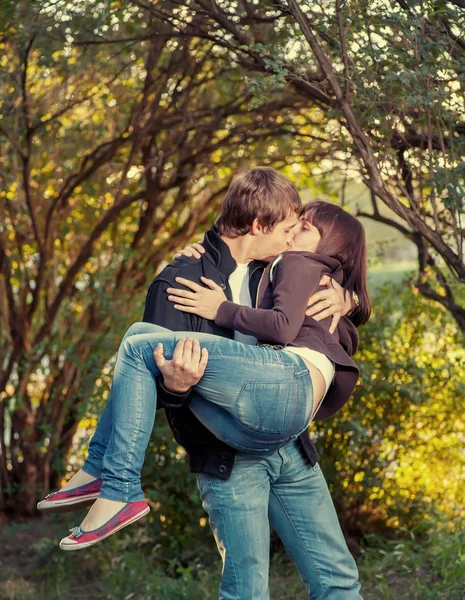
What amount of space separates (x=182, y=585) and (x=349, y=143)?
268 cm

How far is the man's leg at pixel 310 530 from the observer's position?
2.98m

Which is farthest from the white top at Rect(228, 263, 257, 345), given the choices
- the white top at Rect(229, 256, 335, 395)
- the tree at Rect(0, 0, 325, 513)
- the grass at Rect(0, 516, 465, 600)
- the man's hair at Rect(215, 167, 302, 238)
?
the tree at Rect(0, 0, 325, 513)

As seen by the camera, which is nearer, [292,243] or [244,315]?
[244,315]

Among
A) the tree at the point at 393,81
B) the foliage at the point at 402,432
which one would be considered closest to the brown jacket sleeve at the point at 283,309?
the tree at the point at 393,81

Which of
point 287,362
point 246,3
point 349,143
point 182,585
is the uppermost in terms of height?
point 246,3

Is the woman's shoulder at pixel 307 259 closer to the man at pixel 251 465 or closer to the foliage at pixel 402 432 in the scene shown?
the man at pixel 251 465

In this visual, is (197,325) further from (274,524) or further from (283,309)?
(274,524)

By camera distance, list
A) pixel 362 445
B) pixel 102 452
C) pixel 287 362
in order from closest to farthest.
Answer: pixel 287 362 < pixel 102 452 < pixel 362 445

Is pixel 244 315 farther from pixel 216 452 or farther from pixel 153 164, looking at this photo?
pixel 153 164

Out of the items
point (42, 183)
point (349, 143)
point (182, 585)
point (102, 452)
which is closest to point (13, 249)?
point (42, 183)

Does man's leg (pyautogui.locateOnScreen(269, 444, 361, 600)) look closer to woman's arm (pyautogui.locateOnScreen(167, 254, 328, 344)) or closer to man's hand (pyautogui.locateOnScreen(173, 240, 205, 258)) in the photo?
woman's arm (pyautogui.locateOnScreen(167, 254, 328, 344))

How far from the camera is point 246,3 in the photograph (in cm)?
429

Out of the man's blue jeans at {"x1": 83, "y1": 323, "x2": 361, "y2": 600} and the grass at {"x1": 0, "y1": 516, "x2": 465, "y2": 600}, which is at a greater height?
the man's blue jeans at {"x1": 83, "y1": 323, "x2": 361, "y2": 600}

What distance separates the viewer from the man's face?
3.05 metres
